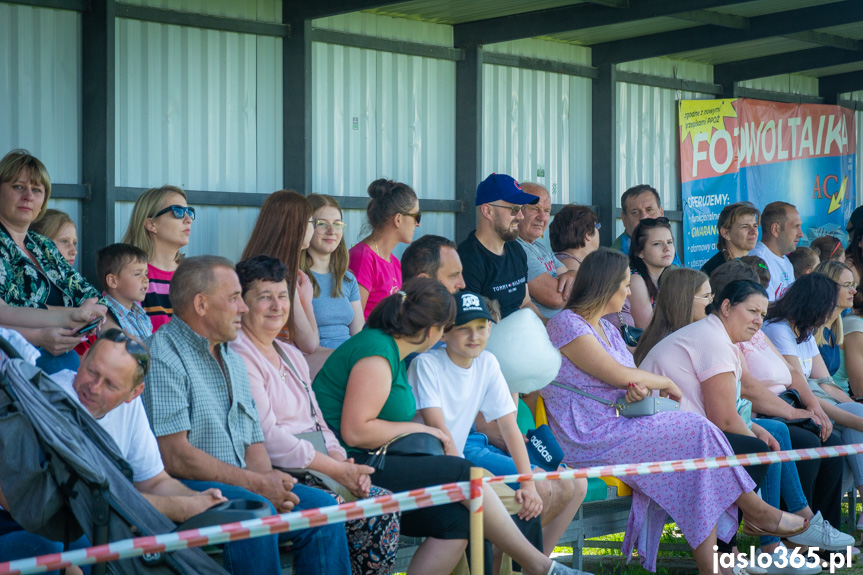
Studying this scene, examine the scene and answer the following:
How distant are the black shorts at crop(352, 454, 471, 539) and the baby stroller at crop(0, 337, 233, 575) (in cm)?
110

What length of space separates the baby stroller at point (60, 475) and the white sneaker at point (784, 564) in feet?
10.8

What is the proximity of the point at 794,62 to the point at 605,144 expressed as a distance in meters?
2.43

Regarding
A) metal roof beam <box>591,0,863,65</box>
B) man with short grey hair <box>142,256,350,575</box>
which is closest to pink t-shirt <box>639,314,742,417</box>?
man with short grey hair <box>142,256,350,575</box>

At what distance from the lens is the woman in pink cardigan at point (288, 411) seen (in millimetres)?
4004

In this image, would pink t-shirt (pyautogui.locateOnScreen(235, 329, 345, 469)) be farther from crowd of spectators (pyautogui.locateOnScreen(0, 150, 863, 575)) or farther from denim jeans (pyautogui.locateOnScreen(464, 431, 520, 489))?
denim jeans (pyautogui.locateOnScreen(464, 431, 520, 489))

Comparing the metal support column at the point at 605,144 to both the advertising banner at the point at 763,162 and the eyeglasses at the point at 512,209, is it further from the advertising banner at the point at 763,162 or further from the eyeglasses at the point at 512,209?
the eyeglasses at the point at 512,209

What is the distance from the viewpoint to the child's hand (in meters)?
4.29

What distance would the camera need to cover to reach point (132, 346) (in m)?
3.33

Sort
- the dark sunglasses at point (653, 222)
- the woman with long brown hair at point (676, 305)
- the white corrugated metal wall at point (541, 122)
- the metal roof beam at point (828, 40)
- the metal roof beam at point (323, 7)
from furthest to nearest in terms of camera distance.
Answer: the metal roof beam at point (828, 40) → the white corrugated metal wall at point (541, 122) → the metal roof beam at point (323, 7) → the dark sunglasses at point (653, 222) → the woman with long brown hair at point (676, 305)

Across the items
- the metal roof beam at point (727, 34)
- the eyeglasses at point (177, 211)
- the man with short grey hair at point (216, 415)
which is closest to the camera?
the man with short grey hair at point (216, 415)

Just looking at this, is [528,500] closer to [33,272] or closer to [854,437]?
[33,272]

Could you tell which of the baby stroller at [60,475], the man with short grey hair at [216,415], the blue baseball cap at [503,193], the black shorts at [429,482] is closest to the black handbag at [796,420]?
the blue baseball cap at [503,193]

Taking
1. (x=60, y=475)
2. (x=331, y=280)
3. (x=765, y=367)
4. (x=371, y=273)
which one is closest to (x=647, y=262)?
(x=765, y=367)

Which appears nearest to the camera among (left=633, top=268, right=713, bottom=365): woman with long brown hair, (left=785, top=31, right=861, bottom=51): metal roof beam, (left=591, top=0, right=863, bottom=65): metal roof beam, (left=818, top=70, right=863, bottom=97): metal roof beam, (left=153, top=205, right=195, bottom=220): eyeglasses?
(left=153, top=205, right=195, bottom=220): eyeglasses
